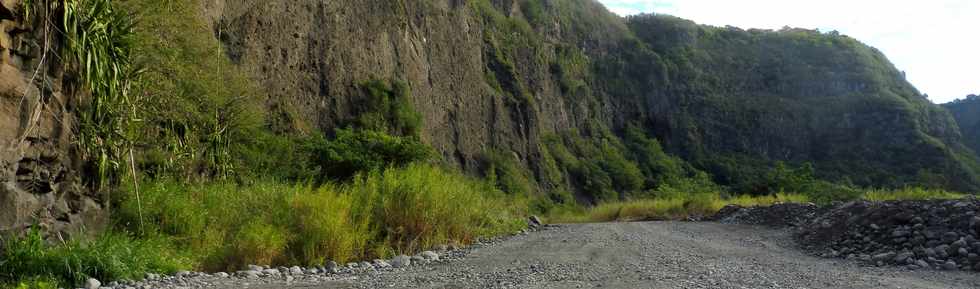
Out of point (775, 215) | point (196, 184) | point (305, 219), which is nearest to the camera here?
point (305, 219)

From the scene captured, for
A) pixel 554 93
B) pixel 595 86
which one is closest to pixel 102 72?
pixel 554 93

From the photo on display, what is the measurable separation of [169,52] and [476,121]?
2627 centimetres

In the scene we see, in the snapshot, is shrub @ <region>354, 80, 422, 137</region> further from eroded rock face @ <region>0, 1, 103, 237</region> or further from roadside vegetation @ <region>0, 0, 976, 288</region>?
eroded rock face @ <region>0, 1, 103, 237</region>

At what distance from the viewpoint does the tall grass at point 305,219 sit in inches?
311

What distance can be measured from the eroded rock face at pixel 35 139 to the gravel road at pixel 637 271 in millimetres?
2575

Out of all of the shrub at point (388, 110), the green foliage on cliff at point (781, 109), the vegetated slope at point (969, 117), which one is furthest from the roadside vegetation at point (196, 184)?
the vegetated slope at point (969, 117)

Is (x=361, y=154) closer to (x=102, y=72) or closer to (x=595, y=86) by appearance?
(x=102, y=72)

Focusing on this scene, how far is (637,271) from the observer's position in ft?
23.1

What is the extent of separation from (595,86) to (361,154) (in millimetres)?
39434

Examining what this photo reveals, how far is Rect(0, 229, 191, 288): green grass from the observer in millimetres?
6152

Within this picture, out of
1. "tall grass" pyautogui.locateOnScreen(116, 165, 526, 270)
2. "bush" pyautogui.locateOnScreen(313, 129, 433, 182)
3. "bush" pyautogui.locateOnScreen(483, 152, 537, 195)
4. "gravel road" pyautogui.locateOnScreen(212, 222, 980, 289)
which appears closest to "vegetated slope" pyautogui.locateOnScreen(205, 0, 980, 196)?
"bush" pyautogui.locateOnScreen(483, 152, 537, 195)

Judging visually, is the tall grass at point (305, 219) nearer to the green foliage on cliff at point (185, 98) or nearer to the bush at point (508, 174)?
the green foliage on cliff at point (185, 98)

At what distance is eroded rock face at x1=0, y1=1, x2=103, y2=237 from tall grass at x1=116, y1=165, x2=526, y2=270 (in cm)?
94

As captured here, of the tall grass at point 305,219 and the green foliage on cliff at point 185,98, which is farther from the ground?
the green foliage on cliff at point 185,98
